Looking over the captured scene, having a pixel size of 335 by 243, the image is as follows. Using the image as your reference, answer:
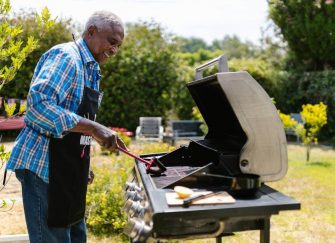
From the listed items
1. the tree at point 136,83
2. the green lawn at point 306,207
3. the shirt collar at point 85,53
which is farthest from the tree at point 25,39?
the shirt collar at point 85,53

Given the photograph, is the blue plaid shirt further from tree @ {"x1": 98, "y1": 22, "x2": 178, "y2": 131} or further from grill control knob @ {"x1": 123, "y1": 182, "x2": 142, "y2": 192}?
tree @ {"x1": 98, "y1": 22, "x2": 178, "y2": 131}

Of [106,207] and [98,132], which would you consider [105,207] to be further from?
[98,132]

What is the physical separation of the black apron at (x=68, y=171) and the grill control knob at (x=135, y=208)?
28cm

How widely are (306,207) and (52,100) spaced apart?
14.4ft

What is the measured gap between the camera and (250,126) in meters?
1.95

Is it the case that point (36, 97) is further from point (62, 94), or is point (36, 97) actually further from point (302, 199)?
point (302, 199)

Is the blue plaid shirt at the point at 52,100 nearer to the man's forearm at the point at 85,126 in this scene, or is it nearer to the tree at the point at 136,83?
the man's forearm at the point at 85,126

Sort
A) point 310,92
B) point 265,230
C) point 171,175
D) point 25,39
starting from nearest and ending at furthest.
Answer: point 265,230, point 171,175, point 25,39, point 310,92

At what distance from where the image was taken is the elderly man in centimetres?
192

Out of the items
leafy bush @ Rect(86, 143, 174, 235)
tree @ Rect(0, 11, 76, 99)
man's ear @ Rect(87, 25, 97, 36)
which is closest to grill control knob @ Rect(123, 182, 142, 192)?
man's ear @ Rect(87, 25, 97, 36)

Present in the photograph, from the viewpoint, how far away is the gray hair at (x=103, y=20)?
2.09 meters

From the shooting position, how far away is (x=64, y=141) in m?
2.07

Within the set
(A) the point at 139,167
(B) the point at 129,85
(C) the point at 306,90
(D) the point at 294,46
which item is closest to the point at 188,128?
(B) the point at 129,85

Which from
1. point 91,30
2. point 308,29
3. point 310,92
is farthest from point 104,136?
point 308,29
